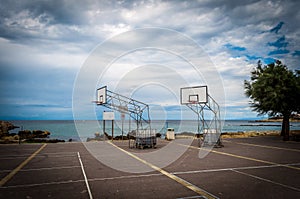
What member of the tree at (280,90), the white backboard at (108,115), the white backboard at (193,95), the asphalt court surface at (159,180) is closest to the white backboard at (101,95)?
the white backboard at (108,115)

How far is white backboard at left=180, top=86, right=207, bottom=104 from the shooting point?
1791 cm

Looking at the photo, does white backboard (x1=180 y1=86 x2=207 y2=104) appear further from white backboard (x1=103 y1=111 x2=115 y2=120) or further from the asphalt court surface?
white backboard (x1=103 y1=111 x2=115 y2=120)

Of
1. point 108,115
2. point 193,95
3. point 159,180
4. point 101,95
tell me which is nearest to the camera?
Answer: point 159,180

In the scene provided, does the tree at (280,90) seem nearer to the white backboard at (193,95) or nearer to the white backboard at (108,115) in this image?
the white backboard at (193,95)

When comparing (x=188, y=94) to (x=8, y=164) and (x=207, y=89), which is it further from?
(x=8, y=164)

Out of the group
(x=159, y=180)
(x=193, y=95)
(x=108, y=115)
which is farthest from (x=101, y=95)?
(x=159, y=180)

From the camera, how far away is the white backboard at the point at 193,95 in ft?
58.7

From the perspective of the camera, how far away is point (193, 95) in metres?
18.9

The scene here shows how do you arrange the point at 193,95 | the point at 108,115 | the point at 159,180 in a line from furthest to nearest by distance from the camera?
1. the point at 108,115
2. the point at 193,95
3. the point at 159,180

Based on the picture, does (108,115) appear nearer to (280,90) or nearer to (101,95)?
(101,95)

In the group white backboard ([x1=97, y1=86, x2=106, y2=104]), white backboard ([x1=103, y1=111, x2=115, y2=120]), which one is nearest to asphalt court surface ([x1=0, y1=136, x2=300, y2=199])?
white backboard ([x1=97, y1=86, x2=106, y2=104])

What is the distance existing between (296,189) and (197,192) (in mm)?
2922

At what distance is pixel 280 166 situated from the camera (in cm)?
1025

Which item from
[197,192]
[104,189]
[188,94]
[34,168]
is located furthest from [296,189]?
[188,94]
